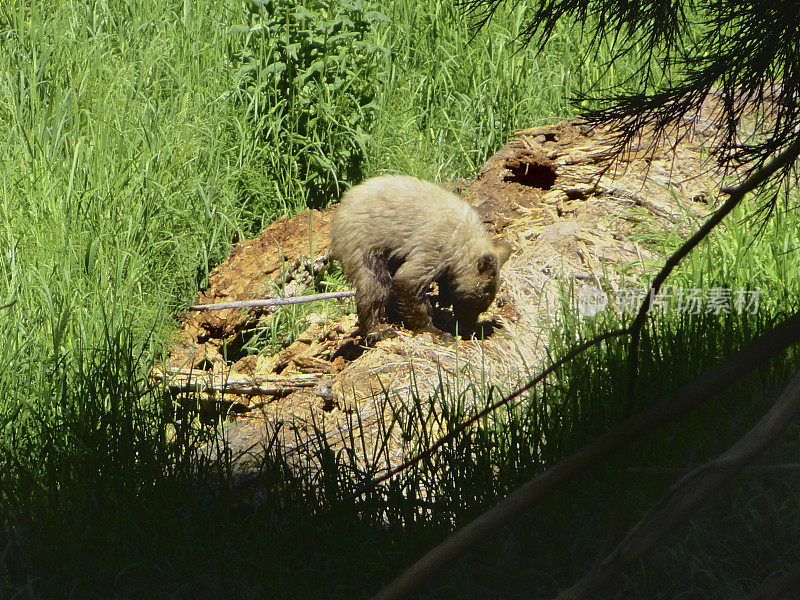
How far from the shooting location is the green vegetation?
10.2 ft

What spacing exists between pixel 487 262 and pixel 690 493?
417 centimetres

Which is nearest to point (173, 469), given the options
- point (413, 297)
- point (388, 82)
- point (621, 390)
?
point (621, 390)

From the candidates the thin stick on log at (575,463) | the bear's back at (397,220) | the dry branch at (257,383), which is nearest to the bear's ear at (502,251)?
the bear's back at (397,220)

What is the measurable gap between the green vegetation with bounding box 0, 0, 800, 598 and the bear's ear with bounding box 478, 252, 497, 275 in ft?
3.59

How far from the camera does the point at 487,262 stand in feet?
17.5

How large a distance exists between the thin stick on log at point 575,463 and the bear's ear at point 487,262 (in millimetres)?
4039

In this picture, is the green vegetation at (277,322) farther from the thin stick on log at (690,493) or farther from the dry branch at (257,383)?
the thin stick on log at (690,493)

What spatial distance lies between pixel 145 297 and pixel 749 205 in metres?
4.12

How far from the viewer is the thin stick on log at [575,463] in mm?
1153

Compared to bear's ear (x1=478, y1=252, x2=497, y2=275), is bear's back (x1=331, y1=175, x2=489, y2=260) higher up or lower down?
higher up

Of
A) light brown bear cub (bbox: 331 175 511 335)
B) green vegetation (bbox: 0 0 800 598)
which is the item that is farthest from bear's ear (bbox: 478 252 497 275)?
green vegetation (bbox: 0 0 800 598)

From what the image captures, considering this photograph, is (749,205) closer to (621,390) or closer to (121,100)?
(621,390)

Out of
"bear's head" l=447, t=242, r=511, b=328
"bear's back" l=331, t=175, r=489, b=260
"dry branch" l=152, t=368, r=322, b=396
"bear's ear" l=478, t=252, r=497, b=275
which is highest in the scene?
"bear's back" l=331, t=175, r=489, b=260

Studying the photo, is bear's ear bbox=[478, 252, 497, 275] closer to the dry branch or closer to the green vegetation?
the green vegetation
